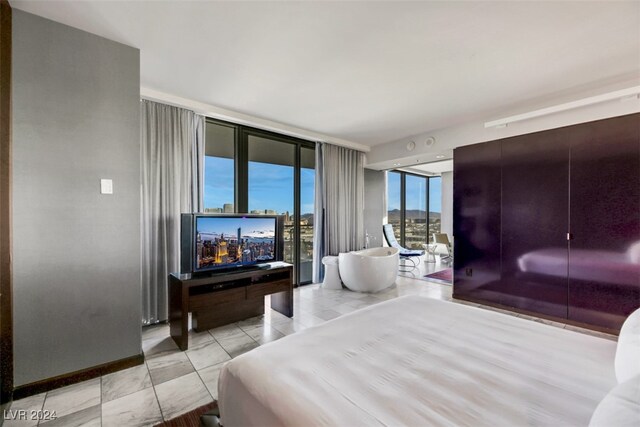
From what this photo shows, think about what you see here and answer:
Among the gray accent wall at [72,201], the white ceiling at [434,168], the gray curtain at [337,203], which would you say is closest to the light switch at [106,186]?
the gray accent wall at [72,201]

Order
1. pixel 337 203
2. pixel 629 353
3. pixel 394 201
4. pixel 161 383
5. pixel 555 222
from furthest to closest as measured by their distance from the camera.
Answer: pixel 394 201
pixel 337 203
pixel 555 222
pixel 161 383
pixel 629 353

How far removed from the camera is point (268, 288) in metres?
3.08

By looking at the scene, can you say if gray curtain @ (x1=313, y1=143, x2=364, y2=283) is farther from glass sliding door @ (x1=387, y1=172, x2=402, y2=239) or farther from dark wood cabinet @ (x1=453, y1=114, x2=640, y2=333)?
dark wood cabinet @ (x1=453, y1=114, x2=640, y2=333)

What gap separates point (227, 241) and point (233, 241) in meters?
0.07

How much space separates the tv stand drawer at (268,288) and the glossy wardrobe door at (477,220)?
259 cm

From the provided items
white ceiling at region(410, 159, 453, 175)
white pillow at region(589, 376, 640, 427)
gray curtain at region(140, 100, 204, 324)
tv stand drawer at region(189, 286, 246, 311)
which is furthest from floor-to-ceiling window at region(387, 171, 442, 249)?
white pillow at region(589, 376, 640, 427)

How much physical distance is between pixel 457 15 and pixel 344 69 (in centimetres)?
99

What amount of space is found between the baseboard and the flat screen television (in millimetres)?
870

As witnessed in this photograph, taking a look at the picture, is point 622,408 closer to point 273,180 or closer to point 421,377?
point 421,377

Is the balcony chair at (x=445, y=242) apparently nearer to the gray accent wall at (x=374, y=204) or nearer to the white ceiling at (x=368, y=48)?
the gray accent wall at (x=374, y=204)

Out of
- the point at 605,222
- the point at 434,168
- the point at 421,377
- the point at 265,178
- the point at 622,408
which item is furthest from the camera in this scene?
the point at 434,168

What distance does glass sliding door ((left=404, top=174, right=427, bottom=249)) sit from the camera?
7250 mm

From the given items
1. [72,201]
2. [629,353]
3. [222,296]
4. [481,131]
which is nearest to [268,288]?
[222,296]

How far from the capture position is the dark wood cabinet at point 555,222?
2.78m
